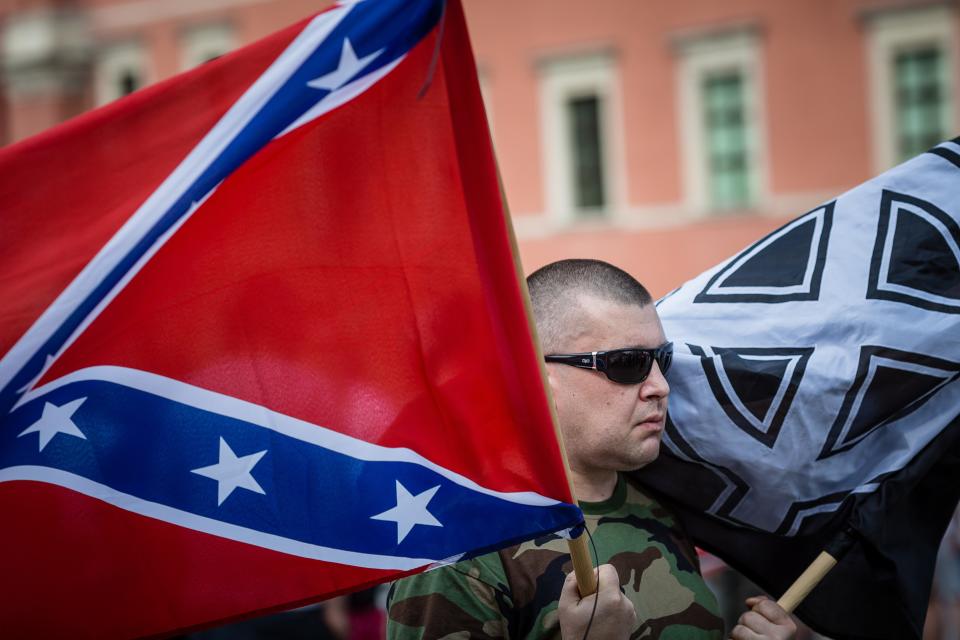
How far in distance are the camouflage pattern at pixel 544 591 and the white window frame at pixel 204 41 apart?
19.5 m

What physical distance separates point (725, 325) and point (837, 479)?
1.38 ft

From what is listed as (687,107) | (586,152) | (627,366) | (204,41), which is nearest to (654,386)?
(627,366)

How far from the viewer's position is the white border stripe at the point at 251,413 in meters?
2.45

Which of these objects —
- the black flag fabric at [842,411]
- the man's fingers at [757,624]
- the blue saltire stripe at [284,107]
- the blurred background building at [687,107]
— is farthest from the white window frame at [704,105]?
the blue saltire stripe at [284,107]

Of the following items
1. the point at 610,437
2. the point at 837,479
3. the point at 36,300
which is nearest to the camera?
the point at 36,300

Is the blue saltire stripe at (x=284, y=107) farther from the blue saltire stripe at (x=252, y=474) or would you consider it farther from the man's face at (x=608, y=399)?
the man's face at (x=608, y=399)

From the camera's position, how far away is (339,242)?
246cm

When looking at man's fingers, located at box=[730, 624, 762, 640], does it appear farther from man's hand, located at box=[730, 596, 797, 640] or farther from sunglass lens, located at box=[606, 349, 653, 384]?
sunglass lens, located at box=[606, 349, 653, 384]

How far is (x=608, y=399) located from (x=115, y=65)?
21.2m

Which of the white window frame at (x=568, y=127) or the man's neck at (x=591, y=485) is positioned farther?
the white window frame at (x=568, y=127)

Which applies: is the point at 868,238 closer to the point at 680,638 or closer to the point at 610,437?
the point at 610,437

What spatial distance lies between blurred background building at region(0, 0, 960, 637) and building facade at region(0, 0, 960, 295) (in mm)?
20

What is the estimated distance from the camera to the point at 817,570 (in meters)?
2.73

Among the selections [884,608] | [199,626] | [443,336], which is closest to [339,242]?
[443,336]
